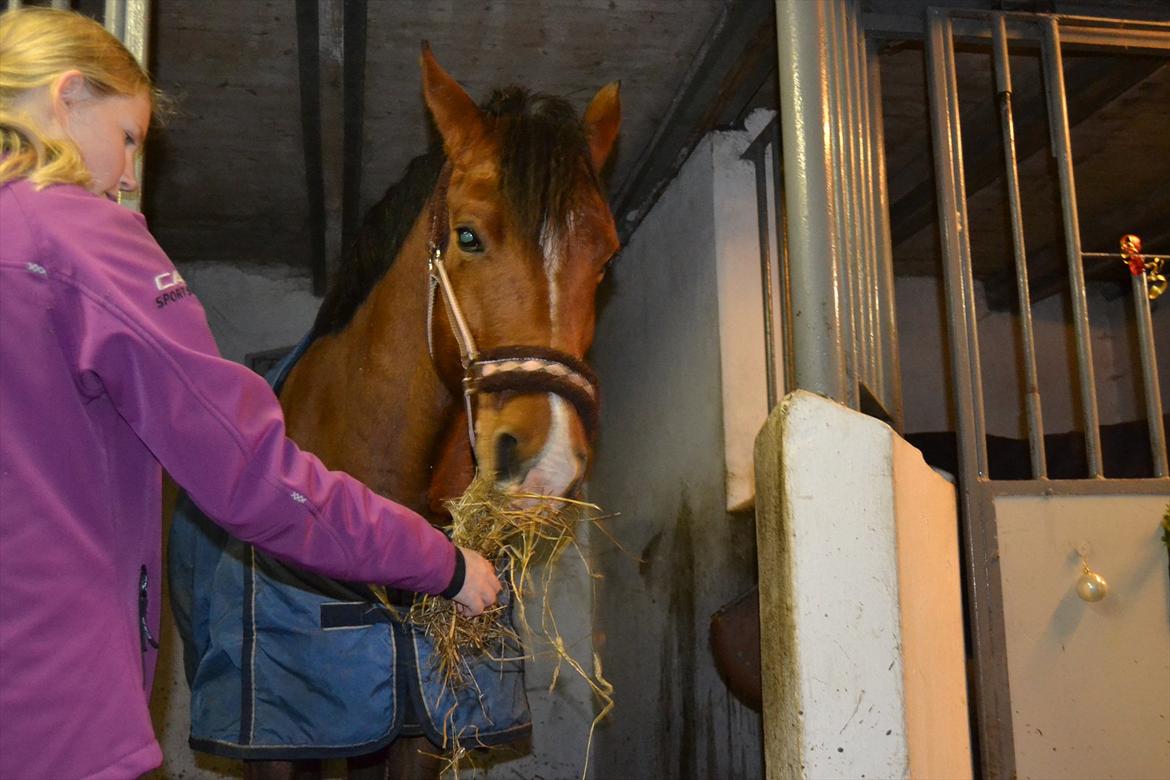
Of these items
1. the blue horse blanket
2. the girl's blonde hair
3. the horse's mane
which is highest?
the horse's mane

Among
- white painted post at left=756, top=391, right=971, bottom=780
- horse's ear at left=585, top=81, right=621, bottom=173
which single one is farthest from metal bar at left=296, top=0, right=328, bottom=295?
white painted post at left=756, top=391, right=971, bottom=780

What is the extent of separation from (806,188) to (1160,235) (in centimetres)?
380

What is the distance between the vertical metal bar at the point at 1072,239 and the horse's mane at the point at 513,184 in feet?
3.09

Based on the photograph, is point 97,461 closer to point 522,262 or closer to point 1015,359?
point 522,262

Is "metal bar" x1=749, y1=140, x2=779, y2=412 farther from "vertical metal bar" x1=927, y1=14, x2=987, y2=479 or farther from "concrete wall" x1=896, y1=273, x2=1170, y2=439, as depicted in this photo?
"concrete wall" x1=896, y1=273, x2=1170, y2=439

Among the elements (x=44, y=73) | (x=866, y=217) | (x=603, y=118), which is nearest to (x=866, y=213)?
(x=866, y=217)

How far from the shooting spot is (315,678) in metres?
1.86

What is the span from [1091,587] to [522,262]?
1.18 meters

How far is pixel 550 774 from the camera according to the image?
448 cm

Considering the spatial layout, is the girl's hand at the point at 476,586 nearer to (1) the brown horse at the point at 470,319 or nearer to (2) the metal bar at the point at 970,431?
(1) the brown horse at the point at 470,319

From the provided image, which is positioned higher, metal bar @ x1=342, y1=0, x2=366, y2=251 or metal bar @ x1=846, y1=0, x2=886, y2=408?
metal bar @ x1=342, y1=0, x2=366, y2=251

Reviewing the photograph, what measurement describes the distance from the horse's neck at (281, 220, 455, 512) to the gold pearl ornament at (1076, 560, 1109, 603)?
1.22m

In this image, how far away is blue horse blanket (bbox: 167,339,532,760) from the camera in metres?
1.84

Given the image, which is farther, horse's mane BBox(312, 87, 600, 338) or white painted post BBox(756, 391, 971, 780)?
horse's mane BBox(312, 87, 600, 338)
